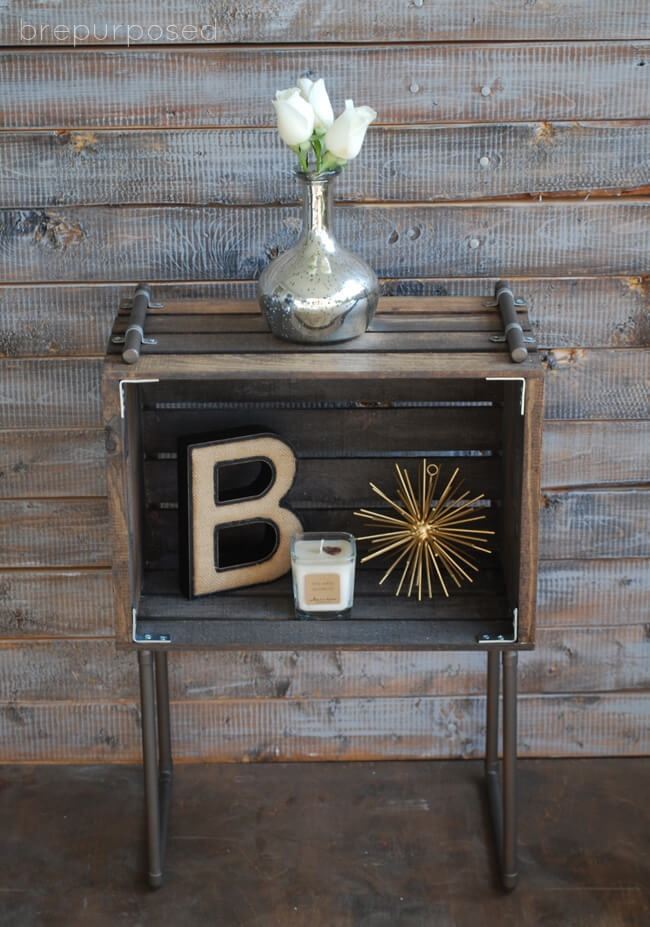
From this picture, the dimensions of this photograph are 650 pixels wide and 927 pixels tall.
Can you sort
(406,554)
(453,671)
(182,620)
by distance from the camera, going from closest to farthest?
(182,620) < (406,554) < (453,671)

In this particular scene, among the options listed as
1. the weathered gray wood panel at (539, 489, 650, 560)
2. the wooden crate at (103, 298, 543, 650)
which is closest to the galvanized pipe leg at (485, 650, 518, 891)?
the wooden crate at (103, 298, 543, 650)

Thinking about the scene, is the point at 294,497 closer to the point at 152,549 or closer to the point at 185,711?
the point at 152,549

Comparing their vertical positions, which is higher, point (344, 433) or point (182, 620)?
point (344, 433)

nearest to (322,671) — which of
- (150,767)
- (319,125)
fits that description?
(150,767)

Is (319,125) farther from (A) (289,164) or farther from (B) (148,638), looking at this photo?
(B) (148,638)

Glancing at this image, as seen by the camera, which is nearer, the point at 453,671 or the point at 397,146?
the point at 397,146

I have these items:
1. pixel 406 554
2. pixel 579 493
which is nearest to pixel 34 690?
pixel 406 554

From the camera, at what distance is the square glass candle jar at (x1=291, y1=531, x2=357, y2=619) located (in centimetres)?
170

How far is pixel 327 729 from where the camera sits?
87.1 inches

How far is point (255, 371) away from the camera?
1.54m

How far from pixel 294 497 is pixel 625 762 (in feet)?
2.94

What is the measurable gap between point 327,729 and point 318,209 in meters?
1.11

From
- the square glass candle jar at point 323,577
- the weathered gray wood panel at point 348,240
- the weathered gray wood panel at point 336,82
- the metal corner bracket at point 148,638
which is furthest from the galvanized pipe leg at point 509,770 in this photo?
the weathered gray wood panel at point 336,82

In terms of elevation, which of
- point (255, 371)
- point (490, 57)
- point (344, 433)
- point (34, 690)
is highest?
point (490, 57)
